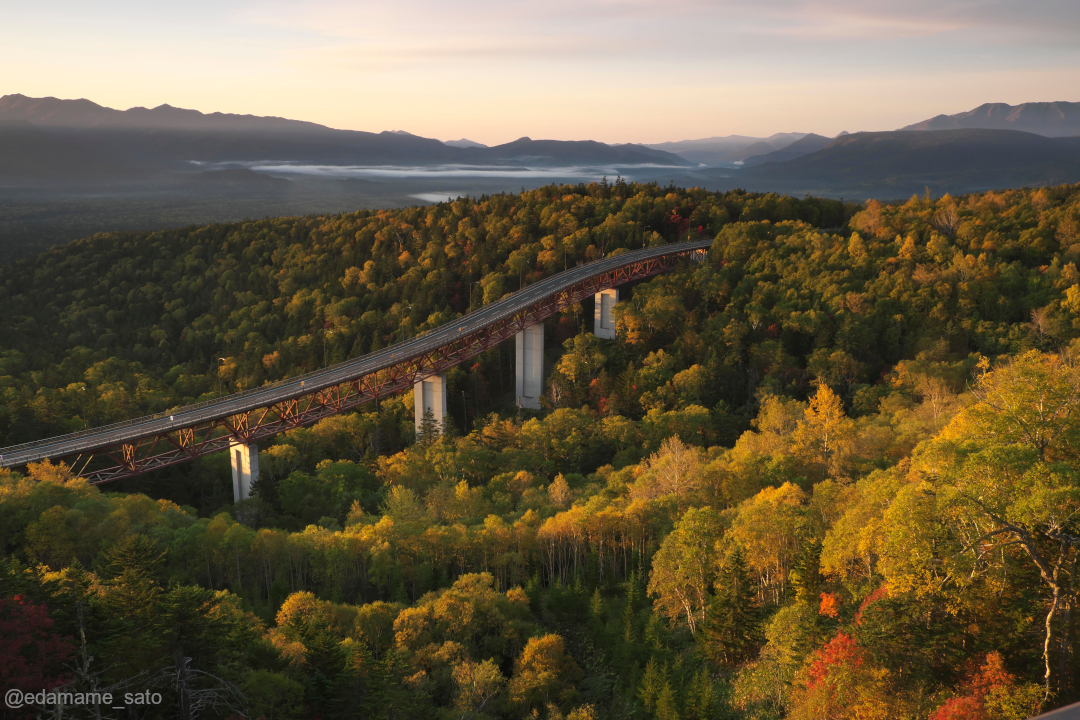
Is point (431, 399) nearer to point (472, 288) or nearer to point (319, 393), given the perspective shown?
point (319, 393)

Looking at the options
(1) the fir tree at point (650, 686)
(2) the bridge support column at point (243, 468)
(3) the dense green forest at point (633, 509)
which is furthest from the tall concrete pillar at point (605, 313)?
(1) the fir tree at point (650, 686)

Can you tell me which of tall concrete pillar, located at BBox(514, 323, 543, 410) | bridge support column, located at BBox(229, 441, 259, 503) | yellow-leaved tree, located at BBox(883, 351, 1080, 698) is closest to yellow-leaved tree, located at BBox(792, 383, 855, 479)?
yellow-leaved tree, located at BBox(883, 351, 1080, 698)

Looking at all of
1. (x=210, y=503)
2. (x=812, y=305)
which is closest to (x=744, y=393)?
(x=812, y=305)

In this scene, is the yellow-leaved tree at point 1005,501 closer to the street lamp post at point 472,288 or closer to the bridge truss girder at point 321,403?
the bridge truss girder at point 321,403

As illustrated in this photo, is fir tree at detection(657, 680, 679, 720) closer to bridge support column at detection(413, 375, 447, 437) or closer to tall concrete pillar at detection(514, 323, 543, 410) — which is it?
bridge support column at detection(413, 375, 447, 437)

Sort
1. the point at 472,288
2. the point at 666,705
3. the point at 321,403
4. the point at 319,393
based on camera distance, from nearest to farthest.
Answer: the point at 666,705 → the point at 321,403 → the point at 319,393 → the point at 472,288

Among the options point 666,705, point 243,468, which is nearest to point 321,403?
point 243,468
